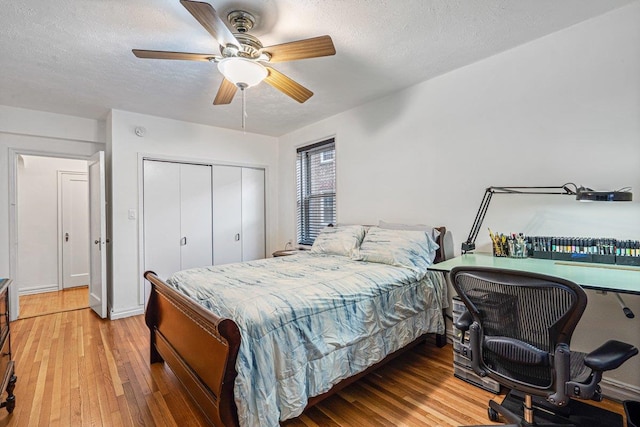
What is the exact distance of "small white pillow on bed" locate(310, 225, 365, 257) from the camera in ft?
10.2

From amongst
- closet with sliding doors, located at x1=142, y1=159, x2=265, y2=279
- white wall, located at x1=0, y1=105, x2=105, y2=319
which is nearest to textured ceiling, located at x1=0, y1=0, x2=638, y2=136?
white wall, located at x1=0, y1=105, x2=105, y2=319

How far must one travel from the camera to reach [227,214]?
15.0 ft

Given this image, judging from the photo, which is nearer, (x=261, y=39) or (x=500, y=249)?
(x=261, y=39)

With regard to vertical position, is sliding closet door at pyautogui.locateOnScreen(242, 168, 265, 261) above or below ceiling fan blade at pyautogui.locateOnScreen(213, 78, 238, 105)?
below

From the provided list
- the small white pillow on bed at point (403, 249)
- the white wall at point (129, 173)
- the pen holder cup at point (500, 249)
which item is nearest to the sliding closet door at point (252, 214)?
the white wall at point (129, 173)

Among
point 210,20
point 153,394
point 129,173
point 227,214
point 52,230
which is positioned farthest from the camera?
point 52,230

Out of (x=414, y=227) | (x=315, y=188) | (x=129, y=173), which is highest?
(x=129, y=173)

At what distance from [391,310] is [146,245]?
323 cm

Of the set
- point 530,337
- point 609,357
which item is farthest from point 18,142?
point 609,357

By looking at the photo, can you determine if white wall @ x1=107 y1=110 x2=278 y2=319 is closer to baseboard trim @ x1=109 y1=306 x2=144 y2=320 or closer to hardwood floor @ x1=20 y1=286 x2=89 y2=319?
baseboard trim @ x1=109 y1=306 x2=144 y2=320

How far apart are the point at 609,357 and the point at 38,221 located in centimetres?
677

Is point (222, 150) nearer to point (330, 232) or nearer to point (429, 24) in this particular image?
point (330, 232)

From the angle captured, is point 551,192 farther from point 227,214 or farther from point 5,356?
point 227,214

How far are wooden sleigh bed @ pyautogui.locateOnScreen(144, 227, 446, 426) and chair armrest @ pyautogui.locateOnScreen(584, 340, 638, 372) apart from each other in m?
1.26
